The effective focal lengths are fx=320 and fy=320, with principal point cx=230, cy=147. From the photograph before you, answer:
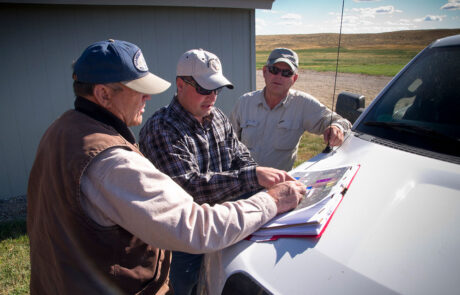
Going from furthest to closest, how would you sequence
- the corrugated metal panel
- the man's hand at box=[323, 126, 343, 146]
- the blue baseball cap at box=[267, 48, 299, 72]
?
1. the corrugated metal panel
2. the blue baseball cap at box=[267, 48, 299, 72]
3. the man's hand at box=[323, 126, 343, 146]

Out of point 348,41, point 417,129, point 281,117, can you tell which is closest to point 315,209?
point 417,129

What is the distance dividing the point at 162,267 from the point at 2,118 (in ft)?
16.5

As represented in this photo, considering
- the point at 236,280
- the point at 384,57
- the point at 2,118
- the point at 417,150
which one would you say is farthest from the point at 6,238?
the point at 384,57

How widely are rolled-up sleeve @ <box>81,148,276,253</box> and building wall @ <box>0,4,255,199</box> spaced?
16.5 ft

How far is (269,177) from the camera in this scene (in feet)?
6.02

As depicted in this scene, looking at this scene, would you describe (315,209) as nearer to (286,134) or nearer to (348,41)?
(286,134)

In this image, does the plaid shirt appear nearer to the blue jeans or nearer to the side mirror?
the blue jeans

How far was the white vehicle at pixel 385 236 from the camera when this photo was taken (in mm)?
1127

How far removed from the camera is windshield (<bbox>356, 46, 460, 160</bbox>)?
1.98m

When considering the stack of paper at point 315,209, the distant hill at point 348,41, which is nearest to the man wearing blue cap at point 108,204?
the stack of paper at point 315,209

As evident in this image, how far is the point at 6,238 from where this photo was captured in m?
4.11

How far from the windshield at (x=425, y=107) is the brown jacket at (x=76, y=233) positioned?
175 cm

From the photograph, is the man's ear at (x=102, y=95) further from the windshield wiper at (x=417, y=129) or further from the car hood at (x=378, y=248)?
the windshield wiper at (x=417, y=129)

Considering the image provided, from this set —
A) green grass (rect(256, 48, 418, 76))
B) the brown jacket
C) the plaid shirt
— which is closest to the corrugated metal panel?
the plaid shirt
